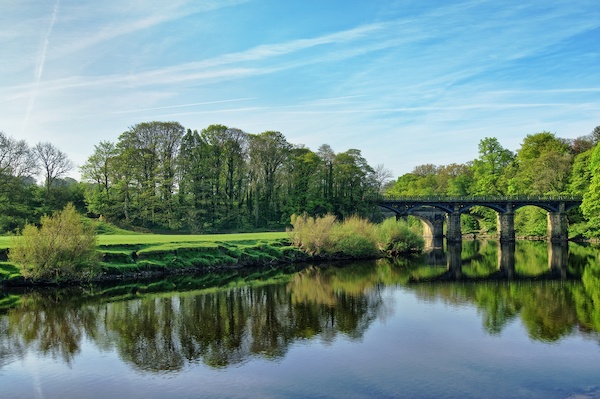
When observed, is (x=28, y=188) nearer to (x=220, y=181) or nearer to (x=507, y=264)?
(x=220, y=181)

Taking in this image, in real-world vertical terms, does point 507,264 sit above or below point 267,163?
below

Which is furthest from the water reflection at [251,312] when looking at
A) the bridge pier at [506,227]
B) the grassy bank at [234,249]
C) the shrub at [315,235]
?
the bridge pier at [506,227]

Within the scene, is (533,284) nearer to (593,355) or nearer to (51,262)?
(593,355)

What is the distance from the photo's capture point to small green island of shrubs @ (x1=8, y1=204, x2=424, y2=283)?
92.1 ft

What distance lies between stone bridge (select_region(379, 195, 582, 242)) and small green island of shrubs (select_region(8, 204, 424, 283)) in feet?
68.5

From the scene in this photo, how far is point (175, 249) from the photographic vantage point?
3659cm

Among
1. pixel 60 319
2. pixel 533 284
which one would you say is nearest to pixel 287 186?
pixel 533 284

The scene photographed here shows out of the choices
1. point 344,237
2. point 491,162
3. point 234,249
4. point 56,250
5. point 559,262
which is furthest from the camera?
point 491,162

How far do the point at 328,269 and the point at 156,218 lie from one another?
33428 millimetres

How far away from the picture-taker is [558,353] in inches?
602

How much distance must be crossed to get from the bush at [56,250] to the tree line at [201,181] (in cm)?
2939

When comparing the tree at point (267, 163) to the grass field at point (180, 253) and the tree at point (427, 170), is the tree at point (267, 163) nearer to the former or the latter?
the grass field at point (180, 253)

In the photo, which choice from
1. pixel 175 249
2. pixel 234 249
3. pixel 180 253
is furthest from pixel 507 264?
pixel 175 249

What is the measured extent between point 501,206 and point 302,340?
227ft
